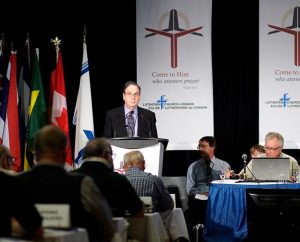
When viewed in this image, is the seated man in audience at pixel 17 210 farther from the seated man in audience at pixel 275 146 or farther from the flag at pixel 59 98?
the flag at pixel 59 98

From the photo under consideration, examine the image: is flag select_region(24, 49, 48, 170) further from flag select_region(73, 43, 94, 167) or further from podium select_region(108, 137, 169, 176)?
podium select_region(108, 137, 169, 176)

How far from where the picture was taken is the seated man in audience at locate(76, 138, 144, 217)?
460 cm

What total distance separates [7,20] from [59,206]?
6.87 metres

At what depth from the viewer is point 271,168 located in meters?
7.37

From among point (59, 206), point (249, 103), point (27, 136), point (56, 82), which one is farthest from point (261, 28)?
point (59, 206)

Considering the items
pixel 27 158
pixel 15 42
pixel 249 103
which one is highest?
pixel 15 42

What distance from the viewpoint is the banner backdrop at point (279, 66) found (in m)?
9.62

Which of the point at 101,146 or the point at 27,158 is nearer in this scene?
the point at 101,146

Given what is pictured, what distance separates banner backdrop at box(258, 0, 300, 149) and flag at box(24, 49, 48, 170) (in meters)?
2.88

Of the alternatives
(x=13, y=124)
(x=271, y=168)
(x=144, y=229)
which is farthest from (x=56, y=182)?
(x=13, y=124)

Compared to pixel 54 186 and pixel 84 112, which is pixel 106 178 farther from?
pixel 84 112

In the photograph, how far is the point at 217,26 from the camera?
10055mm

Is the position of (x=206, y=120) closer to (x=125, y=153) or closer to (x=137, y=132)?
(x=137, y=132)

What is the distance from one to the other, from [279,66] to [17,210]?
22.8 feet
